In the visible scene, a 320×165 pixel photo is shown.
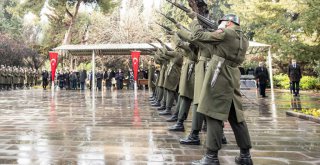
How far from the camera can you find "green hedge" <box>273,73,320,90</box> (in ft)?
69.0

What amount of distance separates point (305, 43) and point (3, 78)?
23.4 metres

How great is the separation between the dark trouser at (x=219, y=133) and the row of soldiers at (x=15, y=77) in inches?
1094

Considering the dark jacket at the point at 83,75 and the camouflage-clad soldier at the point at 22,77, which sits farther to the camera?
the camouflage-clad soldier at the point at 22,77

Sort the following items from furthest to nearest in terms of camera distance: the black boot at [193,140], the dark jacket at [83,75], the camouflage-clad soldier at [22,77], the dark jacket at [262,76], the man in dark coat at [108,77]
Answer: the camouflage-clad soldier at [22,77], the man in dark coat at [108,77], the dark jacket at [83,75], the dark jacket at [262,76], the black boot at [193,140]

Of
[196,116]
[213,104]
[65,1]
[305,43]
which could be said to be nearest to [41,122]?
[196,116]

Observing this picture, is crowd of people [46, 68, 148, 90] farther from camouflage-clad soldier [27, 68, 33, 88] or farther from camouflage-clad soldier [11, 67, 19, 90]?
camouflage-clad soldier [27, 68, 33, 88]

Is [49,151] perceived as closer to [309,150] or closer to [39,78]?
[309,150]

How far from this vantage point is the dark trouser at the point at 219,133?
156 inches

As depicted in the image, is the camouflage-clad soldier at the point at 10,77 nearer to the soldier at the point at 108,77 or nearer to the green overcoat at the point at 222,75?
the soldier at the point at 108,77

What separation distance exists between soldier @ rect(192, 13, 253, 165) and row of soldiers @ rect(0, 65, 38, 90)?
27.7 metres

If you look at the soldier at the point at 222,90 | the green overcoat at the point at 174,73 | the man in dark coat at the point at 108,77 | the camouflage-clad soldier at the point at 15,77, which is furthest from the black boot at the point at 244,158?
the camouflage-clad soldier at the point at 15,77

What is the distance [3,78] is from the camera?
1142 inches

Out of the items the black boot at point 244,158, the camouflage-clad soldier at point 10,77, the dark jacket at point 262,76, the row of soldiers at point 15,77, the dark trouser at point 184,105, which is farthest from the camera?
the camouflage-clad soldier at point 10,77

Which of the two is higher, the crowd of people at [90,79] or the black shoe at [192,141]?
the crowd of people at [90,79]
